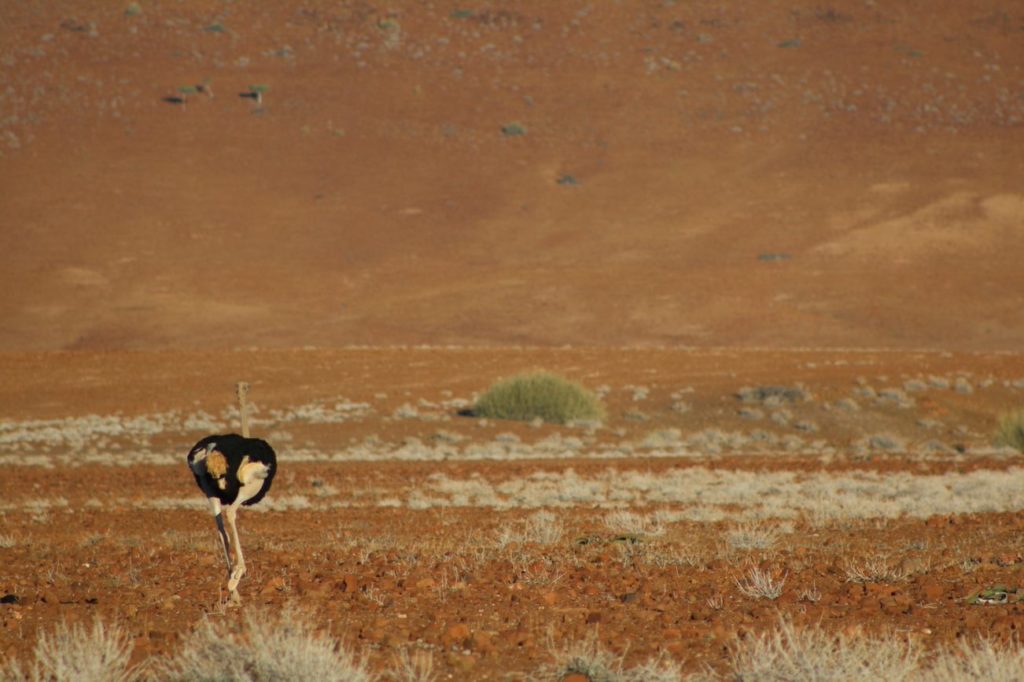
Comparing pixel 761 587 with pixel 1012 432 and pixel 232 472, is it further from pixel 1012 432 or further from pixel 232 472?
pixel 1012 432

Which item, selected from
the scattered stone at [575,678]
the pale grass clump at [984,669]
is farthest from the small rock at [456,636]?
the pale grass clump at [984,669]

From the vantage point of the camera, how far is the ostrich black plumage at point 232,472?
728cm

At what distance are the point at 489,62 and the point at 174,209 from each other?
77.1 feet

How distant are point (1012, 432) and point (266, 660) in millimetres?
22844

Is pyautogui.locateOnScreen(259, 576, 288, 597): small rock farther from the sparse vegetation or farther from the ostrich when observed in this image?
the sparse vegetation

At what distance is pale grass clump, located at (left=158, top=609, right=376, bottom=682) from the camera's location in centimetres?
552

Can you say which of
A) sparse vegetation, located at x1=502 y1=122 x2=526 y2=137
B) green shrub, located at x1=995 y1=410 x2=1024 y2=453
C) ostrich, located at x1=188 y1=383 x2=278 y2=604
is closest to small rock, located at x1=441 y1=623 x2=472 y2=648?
ostrich, located at x1=188 y1=383 x2=278 y2=604

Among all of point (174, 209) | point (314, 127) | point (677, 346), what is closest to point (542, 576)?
point (677, 346)

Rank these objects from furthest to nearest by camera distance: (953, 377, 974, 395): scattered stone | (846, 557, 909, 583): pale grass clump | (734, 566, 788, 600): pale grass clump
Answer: (953, 377, 974, 395): scattered stone → (846, 557, 909, 583): pale grass clump → (734, 566, 788, 600): pale grass clump

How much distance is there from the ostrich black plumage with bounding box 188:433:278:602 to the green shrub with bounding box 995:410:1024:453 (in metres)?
21.1

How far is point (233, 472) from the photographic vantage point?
7301mm

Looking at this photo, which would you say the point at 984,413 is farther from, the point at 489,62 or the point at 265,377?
the point at 489,62

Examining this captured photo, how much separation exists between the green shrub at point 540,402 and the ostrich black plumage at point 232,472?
73.3ft

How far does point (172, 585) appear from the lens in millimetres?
8523
